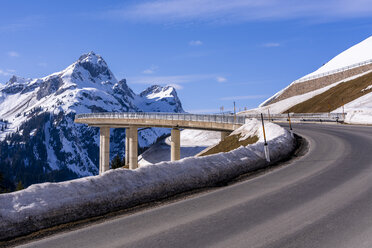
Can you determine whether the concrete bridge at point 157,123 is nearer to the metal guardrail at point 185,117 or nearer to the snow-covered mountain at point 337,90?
the metal guardrail at point 185,117

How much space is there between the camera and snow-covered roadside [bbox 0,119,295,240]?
7184 millimetres

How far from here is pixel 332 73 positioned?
118188mm

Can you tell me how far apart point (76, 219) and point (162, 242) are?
2.66 metres

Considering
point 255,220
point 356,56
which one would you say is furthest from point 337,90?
point 255,220

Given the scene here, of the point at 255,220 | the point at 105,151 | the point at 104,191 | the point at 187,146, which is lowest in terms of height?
the point at 255,220

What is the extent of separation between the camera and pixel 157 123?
60375 millimetres

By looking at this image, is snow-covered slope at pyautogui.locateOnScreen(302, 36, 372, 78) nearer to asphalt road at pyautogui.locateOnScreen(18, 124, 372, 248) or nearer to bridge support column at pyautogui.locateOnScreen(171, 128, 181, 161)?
bridge support column at pyautogui.locateOnScreen(171, 128, 181, 161)

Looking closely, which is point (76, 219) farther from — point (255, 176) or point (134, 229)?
point (255, 176)

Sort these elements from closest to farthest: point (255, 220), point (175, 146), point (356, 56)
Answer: point (255, 220) → point (175, 146) → point (356, 56)

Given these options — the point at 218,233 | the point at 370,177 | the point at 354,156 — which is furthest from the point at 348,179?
the point at 218,233

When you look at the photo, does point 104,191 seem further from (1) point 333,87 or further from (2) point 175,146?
(1) point 333,87

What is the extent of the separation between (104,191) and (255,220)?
12.4 ft

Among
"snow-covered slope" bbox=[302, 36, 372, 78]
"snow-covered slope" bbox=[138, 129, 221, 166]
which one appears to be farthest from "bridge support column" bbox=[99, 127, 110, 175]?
"snow-covered slope" bbox=[302, 36, 372, 78]

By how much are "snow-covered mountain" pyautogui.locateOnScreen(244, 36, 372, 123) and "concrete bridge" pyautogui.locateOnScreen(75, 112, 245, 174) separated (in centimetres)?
1622
